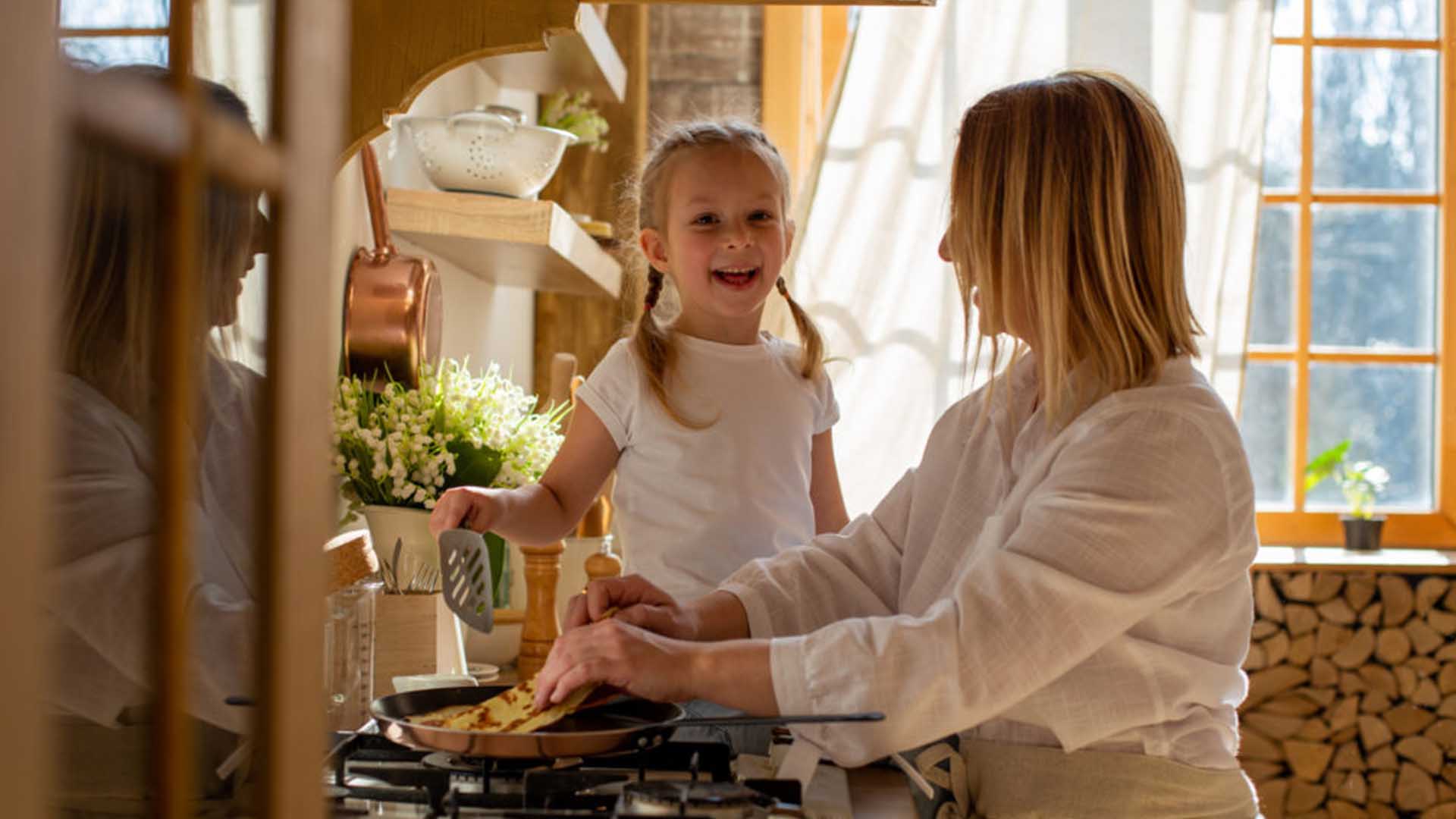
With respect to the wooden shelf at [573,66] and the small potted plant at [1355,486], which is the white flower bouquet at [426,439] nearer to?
the wooden shelf at [573,66]

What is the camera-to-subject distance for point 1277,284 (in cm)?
373

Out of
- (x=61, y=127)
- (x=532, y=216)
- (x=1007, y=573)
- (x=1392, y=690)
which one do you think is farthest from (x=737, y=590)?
(x=1392, y=690)

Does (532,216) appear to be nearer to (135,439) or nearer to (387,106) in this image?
(387,106)

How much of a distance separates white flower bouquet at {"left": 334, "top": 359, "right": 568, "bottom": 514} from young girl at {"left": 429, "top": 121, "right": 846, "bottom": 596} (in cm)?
7

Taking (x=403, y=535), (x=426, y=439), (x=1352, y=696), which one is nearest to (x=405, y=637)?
(x=403, y=535)

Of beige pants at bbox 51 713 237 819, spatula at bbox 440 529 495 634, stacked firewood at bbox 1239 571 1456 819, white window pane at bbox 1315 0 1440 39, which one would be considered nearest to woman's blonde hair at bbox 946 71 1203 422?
spatula at bbox 440 529 495 634

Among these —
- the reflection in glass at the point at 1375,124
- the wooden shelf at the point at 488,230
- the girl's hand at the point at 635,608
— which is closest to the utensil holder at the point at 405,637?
the girl's hand at the point at 635,608

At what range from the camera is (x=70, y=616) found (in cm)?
44

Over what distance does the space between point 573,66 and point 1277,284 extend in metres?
2.10

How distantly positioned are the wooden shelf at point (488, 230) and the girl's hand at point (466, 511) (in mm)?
485

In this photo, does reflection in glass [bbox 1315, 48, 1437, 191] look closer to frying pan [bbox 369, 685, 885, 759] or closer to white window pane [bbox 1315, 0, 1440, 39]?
white window pane [bbox 1315, 0, 1440, 39]

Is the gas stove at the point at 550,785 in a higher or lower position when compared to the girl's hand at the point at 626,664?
lower

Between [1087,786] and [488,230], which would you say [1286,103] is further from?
[1087,786]

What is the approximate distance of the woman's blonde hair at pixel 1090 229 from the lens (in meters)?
1.25
